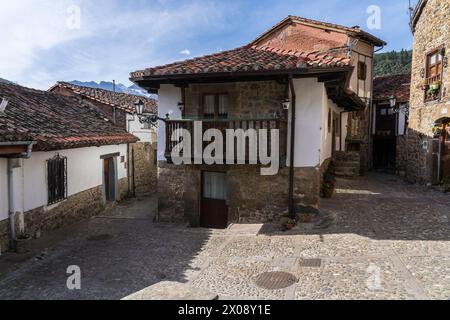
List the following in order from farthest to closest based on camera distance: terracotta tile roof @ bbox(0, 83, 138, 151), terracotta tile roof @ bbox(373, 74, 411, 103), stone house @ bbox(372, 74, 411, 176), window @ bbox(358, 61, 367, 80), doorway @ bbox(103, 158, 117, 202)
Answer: terracotta tile roof @ bbox(373, 74, 411, 103)
stone house @ bbox(372, 74, 411, 176)
window @ bbox(358, 61, 367, 80)
doorway @ bbox(103, 158, 117, 202)
terracotta tile roof @ bbox(0, 83, 138, 151)

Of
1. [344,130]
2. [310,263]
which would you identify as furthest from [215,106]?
[344,130]

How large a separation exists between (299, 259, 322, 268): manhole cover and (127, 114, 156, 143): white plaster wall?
13133 mm

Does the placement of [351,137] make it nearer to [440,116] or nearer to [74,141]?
[440,116]

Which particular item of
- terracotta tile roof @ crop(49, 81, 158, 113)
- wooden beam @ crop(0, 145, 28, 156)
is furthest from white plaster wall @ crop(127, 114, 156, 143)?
wooden beam @ crop(0, 145, 28, 156)

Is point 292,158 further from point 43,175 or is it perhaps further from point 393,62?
point 393,62

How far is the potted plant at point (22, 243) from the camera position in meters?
8.14

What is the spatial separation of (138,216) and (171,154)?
3.76 meters

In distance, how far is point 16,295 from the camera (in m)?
5.90

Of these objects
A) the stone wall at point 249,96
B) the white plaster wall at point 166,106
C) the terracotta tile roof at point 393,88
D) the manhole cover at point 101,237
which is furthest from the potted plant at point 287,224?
the terracotta tile roof at point 393,88

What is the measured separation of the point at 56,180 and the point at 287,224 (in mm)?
7065

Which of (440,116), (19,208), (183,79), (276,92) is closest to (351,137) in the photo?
(440,116)

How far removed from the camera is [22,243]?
8172mm

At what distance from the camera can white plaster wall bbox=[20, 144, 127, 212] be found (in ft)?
29.7

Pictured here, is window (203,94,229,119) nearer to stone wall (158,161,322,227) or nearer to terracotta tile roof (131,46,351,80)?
terracotta tile roof (131,46,351,80)
